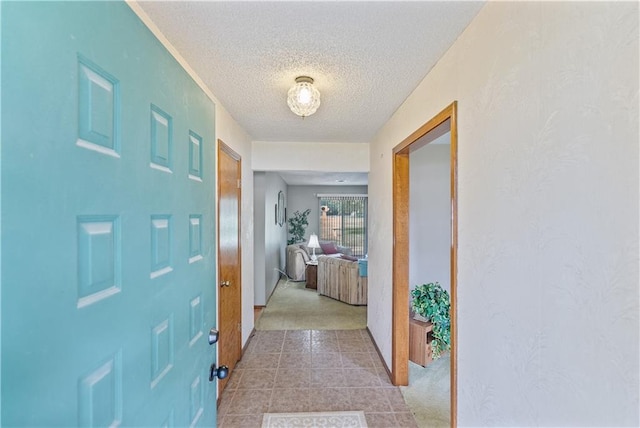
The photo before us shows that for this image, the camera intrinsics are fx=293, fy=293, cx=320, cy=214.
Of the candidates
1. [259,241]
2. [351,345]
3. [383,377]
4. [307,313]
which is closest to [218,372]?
[383,377]

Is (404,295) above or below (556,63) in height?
below

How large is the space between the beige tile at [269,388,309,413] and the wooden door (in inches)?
17.9

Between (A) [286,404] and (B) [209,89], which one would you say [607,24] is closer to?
(B) [209,89]

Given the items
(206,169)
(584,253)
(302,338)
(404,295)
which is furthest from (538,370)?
(302,338)

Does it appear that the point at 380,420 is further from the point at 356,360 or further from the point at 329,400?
the point at 356,360

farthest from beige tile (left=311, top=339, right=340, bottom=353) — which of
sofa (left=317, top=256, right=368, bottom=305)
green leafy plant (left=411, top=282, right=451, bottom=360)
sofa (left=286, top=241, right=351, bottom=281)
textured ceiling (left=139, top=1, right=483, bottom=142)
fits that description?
sofa (left=286, top=241, right=351, bottom=281)

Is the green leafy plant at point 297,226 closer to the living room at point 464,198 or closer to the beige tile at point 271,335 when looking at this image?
the beige tile at point 271,335

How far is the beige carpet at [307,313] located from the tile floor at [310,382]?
39 centimetres

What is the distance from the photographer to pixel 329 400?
7.43ft

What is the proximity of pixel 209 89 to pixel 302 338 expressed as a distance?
2731 millimetres

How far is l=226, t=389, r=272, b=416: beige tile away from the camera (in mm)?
2148

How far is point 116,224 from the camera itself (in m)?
0.67

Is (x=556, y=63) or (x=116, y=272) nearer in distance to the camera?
(x=116, y=272)

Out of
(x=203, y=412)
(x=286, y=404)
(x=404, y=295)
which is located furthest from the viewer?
(x=404, y=295)
